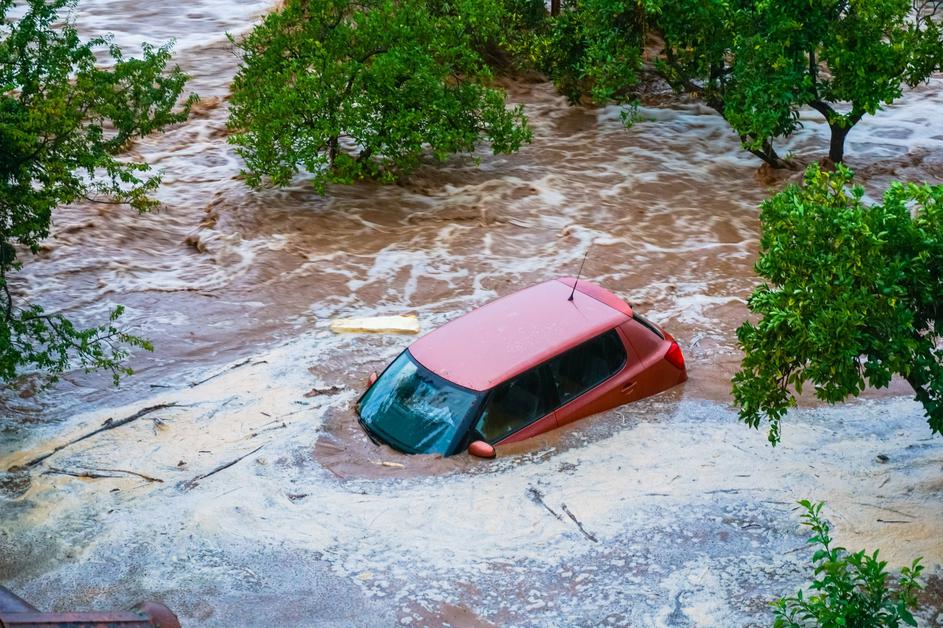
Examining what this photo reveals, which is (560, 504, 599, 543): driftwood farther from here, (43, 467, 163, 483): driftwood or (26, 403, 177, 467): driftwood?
(26, 403, 177, 467): driftwood

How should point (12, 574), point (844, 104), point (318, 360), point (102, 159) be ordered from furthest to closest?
point (844, 104), point (318, 360), point (102, 159), point (12, 574)

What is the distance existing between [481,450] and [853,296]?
333 centimetres

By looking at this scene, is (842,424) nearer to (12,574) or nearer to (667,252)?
(667,252)

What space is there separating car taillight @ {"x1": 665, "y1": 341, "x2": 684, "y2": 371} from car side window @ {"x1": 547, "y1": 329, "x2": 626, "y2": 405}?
2.11 ft

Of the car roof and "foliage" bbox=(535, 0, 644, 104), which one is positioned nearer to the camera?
the car roof

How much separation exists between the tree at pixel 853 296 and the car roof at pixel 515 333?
2.29 meters

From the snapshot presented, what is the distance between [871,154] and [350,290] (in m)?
10.7

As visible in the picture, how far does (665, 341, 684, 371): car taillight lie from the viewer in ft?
34.2

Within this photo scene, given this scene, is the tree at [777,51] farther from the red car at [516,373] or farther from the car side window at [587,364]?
the car side window at [587,364]

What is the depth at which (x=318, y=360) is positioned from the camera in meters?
12.0

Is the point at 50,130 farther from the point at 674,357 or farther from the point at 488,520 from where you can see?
the point at 674,357

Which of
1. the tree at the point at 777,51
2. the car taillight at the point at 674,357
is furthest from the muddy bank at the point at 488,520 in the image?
the tree at the point at 777,51

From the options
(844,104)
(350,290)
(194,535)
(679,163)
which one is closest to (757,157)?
(679,163)

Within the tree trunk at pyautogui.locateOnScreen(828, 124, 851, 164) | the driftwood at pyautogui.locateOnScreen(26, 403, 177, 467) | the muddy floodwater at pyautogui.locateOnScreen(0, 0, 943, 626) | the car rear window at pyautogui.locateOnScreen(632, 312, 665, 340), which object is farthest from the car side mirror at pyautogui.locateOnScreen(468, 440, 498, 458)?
the tree trunk at pyautogui.locateOnScreen(828, 124, 851, 164)
